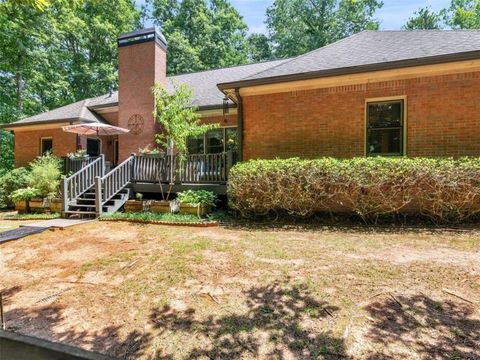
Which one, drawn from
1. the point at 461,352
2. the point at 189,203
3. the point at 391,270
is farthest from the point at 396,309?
the point at 189,203

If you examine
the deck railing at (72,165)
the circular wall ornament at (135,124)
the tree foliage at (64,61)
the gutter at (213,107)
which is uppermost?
the tree foliage at (64,61)

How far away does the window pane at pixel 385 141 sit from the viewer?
27.1ft

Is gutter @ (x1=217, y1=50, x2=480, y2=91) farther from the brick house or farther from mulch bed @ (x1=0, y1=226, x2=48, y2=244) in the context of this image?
mulch bed @ (x1=0, y1=226, x2=48, y2=244)

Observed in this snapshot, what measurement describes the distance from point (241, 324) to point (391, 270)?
230cm

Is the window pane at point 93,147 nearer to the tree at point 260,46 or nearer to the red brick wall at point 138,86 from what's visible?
the red brick wall at point 138,86

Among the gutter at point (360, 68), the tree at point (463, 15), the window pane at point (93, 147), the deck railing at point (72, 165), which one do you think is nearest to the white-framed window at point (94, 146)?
the window pane at point (93, 147)

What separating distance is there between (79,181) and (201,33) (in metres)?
26.9

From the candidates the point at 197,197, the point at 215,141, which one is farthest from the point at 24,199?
the point at 215,141

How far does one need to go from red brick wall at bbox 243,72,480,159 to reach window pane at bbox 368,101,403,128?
24 cm

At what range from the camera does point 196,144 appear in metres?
13.4

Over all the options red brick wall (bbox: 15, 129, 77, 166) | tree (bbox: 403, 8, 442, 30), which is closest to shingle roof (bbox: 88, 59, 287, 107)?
red brick wall (bbox: 15, 129, 77, 166)

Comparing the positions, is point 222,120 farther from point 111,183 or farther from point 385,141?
point 385,141

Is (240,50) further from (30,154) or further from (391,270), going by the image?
(391,270)

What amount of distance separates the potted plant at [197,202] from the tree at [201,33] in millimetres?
22351
